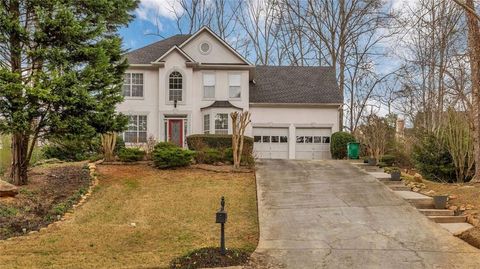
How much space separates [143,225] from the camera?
9.71 meters

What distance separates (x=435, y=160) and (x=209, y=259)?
12.0m

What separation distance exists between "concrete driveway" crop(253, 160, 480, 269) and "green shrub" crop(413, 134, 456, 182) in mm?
3570

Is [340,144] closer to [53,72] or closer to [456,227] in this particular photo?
[456,227]

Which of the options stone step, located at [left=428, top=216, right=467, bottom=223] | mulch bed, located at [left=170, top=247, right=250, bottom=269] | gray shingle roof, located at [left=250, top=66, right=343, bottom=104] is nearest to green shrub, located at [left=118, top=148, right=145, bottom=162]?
gray shingle roof, located at [left=250, top=66, right=343, bottom=104]

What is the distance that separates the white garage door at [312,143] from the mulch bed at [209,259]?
56.7 ft

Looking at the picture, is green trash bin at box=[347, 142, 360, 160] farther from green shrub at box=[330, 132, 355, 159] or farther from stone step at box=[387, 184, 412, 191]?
stone step at box=[387, 184, 412, 191]

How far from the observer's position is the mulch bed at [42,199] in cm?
949

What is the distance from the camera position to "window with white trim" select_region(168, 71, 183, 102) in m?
23.3

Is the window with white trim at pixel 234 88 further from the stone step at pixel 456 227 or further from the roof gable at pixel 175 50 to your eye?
the stone step at pixel 456 227

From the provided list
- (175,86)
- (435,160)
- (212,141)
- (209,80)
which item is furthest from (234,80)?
(435,160)

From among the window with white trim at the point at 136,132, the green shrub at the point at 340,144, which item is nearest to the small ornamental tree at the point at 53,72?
the window with white trim at the point at 136,132

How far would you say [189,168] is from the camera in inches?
642

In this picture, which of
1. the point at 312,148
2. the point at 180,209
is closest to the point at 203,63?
the point at 312,148

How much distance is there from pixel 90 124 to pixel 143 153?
4.81 m
